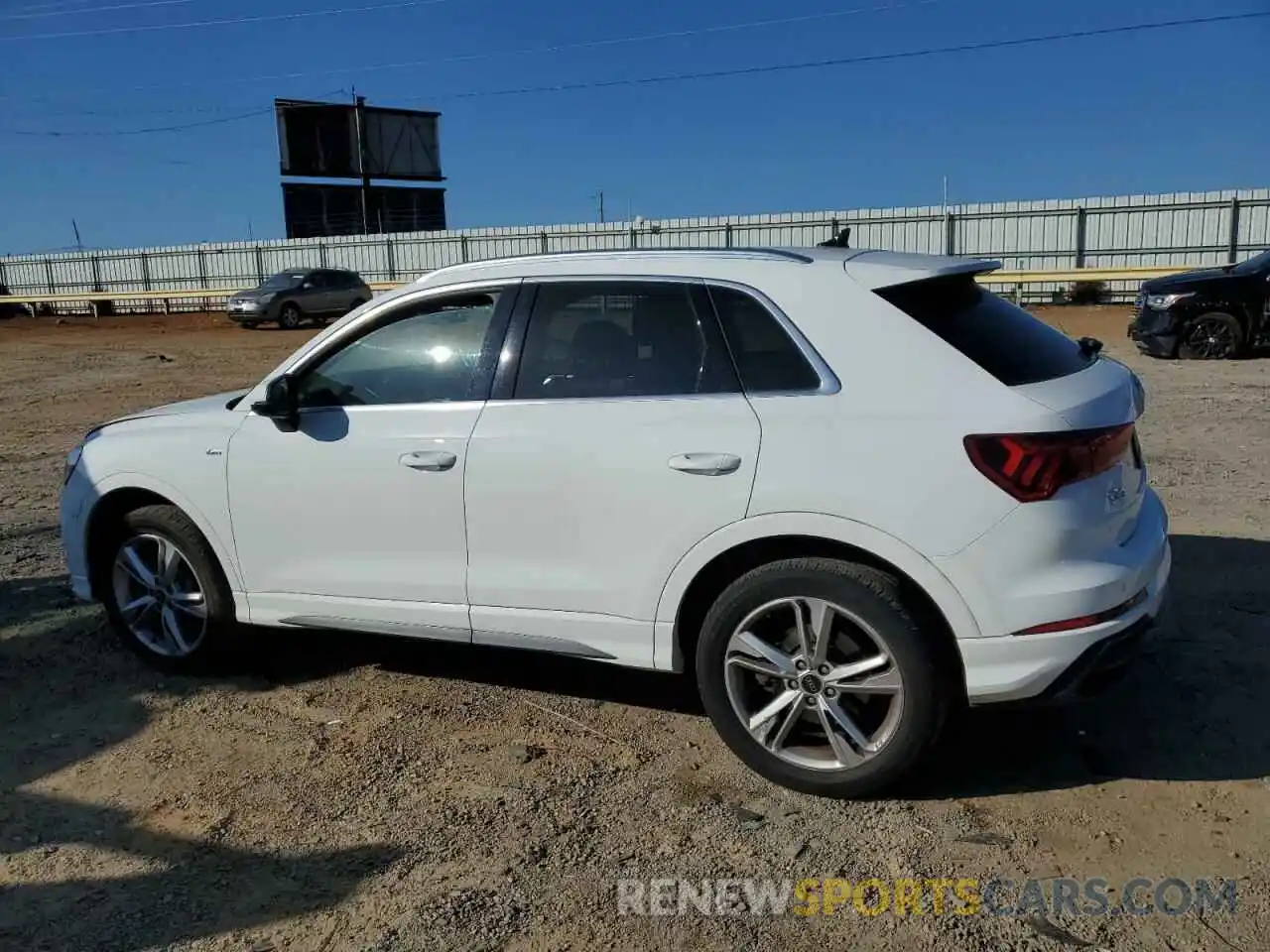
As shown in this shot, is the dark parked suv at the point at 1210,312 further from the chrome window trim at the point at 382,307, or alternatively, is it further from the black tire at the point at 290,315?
the black tire at the point at 290,315

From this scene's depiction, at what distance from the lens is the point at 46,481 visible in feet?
29.9

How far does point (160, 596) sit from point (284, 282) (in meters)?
26.8

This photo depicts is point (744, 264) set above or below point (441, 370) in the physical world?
above

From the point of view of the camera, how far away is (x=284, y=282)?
98.1 feet

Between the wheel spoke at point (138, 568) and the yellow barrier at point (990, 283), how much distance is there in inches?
381

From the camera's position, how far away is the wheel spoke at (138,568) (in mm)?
4875

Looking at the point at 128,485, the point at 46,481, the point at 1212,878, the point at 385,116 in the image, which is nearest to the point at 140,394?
the point at 46,481

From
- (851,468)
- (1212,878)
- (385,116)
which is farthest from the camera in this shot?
(385,116)

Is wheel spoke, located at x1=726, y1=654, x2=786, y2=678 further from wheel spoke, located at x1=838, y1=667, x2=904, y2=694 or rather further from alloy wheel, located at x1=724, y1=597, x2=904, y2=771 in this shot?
wheel spoke, located at x1=838, y1=667, x2=904, y2=694

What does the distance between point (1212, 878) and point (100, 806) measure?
11.5ft

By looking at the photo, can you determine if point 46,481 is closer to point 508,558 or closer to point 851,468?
point 508,558

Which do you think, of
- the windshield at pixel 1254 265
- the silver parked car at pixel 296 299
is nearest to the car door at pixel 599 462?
the windshield at pixel 1254 265

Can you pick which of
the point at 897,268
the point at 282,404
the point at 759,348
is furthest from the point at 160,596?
the point at 897,268

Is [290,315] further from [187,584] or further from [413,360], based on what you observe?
[413,360]
